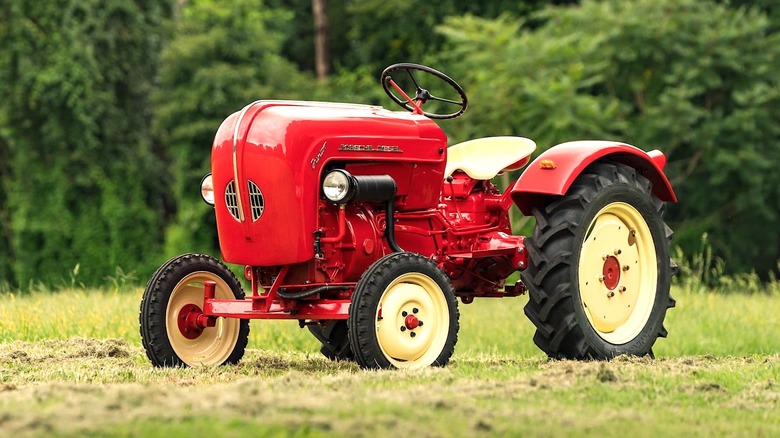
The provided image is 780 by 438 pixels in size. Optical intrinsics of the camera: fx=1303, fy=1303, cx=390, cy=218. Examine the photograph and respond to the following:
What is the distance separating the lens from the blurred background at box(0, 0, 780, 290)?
23141 mm

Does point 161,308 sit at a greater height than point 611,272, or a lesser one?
lesser

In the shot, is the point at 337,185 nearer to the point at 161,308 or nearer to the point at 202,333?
the point at 161,308

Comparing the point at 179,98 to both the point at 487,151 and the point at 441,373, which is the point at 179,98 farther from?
the point at 441,373

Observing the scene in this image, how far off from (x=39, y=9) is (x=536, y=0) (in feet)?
35.1

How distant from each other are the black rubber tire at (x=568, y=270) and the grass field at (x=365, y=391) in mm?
199

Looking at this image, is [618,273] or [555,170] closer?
[555,170]

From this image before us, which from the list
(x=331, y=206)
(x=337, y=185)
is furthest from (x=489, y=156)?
(x=337, y=185)

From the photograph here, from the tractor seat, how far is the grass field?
120 cm

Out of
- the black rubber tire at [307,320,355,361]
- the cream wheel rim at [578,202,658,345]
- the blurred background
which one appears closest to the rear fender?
the cream wheel rim at [578,202,658,345]

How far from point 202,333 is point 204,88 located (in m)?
19.9

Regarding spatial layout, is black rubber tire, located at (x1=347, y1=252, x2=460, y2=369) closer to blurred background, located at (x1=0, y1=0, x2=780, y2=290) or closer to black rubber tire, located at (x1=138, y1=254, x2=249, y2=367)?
black rubber tire, located at (x1=138, y1=254, x2=249, y2=367)

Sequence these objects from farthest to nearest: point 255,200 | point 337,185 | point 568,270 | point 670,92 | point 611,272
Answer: point 670,92 < point 611,272 < point 568,270 < point 255,200 < point 337,185

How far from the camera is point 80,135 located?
27.2 m

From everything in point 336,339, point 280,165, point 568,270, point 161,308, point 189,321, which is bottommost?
point 336,339
